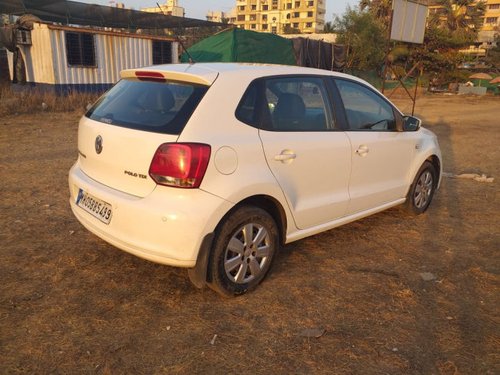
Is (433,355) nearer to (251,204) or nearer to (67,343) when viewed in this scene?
(251,204)

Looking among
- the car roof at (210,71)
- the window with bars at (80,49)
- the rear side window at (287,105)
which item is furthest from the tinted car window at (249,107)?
the window with bars at (80,49)

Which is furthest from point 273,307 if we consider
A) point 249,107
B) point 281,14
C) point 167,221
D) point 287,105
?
point 281,14

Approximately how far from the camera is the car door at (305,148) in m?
3.36

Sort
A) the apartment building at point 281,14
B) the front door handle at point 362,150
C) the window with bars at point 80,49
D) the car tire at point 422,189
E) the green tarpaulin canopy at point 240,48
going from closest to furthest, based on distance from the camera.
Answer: the front door handle at point 362,150 < the car tire at point 422,189 < the window with bars at point 80,49 < the green tarpaulin canopy at point 240,48 < the apartment building at point 281,14

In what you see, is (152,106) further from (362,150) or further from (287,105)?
(362,150)

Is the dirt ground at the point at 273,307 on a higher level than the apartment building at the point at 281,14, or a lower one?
lower

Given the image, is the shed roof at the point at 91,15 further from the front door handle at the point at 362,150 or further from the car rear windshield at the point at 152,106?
the front door handle at the point at 362,150

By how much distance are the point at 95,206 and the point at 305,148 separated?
1.71 metres

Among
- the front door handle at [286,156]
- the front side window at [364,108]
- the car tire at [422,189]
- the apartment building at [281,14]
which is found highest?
the apartment building at [281,14]

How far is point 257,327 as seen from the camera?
9.73 ft

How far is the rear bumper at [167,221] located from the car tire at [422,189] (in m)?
2.99

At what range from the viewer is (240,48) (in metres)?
17.0

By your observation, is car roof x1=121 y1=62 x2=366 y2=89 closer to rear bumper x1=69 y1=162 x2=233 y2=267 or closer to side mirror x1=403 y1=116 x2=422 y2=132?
rear bumper x1=69 y1=162 x2=233 y2=267

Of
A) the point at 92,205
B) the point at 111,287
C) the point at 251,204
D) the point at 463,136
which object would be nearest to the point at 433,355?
the point at 251,204
